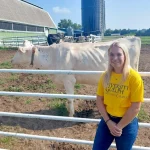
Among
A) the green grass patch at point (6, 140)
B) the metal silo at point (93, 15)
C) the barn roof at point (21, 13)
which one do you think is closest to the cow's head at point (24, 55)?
the green grass patch at point (6, 140)

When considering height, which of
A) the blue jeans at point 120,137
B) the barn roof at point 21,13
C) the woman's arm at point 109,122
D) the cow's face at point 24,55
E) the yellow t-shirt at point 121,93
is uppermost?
the barn roof at point 21,13

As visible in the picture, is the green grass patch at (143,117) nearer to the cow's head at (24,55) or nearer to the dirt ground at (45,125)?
the dirt ground at (45,125)

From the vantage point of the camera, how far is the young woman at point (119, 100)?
2.07 meters

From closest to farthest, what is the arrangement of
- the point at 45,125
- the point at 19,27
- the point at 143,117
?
the point at 45,125, the point at 143,117, the point at 19,27

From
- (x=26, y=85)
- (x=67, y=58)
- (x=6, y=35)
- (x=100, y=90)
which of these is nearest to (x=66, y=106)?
(x=67, y=58)

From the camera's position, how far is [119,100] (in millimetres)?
2125

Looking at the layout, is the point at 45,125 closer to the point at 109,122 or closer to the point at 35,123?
the point at 35,123

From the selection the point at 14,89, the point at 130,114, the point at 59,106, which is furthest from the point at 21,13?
the point at 130,114

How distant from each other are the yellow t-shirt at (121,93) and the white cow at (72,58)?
9.28 feet

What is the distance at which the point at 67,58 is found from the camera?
16.6 ft

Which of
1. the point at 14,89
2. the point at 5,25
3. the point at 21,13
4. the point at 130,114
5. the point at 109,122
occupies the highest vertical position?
the point at 21,13

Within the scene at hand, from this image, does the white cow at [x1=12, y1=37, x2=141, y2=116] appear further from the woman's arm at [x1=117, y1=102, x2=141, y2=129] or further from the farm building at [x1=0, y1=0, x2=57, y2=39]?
the farm building at [x1=0, y1=0, x2=57, y2=39]

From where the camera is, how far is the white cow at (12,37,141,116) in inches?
199

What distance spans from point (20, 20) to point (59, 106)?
31037mm
